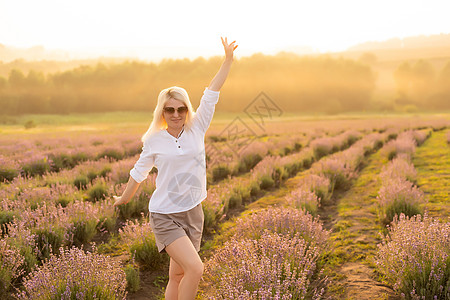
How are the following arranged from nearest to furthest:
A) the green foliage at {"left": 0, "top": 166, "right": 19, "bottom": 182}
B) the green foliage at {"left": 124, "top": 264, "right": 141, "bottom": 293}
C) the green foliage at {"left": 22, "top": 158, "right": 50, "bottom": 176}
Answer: the green foliage at {"left": 124, "top": 264, "right": 141, "bottom": 293} → the green foliage at {"left": 0, "top": 166, "right": 19, "bottom": 182} → the green foliage at {"left": 22, "top": 158, "right": 50, "bottom": 176}

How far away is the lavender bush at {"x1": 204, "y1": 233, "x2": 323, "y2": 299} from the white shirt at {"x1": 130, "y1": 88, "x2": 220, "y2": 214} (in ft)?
2.10

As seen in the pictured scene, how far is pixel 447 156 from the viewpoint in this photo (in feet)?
39.0

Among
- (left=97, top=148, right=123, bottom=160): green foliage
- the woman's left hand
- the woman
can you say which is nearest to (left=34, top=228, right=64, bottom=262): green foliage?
the woman

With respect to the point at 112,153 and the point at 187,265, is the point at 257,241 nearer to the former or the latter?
the point at 187,265

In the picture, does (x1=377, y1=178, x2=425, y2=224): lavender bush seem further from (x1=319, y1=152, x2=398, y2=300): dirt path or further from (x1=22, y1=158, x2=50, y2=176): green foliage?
(x1=22, y1=158, x2=50, y2=176): green foliage

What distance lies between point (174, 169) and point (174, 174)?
4 cm

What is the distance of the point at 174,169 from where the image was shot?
2730mm

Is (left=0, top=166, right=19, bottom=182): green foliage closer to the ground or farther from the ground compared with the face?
closer to the ground

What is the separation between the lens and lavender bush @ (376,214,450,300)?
9.02 feet

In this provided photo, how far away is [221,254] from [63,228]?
2.45m

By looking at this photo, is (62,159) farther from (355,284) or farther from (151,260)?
(355,284)

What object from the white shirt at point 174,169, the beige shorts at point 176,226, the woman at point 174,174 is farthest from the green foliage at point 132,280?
the white shirt at point 174,169

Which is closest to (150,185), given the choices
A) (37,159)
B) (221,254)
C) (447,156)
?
(221,254)

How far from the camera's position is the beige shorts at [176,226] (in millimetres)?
2543
